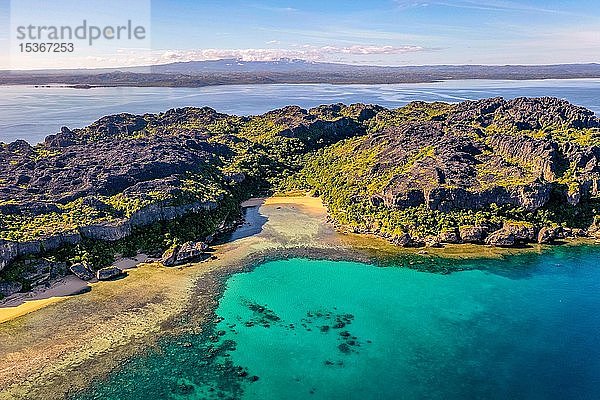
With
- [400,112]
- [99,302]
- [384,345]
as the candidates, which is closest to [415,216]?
[384,345]

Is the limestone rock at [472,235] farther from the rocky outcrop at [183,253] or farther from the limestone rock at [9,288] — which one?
the limestone rock at [9,288]

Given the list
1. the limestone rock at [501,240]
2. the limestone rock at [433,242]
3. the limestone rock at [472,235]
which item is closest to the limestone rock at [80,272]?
the limestone rock at [433,242]

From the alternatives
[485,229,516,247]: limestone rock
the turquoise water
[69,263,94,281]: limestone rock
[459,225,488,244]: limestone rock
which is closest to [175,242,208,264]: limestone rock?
the turquoise water

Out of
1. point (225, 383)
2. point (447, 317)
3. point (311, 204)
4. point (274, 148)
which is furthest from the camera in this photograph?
point (274, 148)

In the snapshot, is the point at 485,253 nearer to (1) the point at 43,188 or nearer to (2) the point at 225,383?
(2) the point at 225,383

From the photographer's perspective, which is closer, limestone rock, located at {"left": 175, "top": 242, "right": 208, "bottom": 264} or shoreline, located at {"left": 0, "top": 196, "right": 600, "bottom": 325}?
shoreline, located at {"left": 0, "top": 196, "right": 600, "bottom": 325}

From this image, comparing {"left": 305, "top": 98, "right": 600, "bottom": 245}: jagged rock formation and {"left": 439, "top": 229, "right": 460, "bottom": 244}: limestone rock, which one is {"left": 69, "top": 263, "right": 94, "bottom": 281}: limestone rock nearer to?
{"left": 305, "top": 98, "right": 600, "bottom": 245}: jagged rock formation

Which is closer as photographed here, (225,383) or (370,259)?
(225,383)
